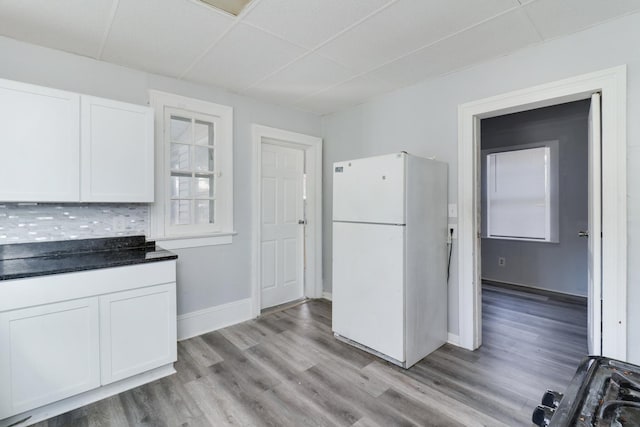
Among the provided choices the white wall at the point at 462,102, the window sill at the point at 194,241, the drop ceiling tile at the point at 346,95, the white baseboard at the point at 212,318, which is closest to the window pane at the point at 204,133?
the window sill at the point at 194,241

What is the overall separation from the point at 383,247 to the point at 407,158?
28.3 inches

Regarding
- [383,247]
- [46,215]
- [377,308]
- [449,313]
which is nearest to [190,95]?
[46,215]

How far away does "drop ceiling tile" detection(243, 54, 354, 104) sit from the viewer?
253 centimetres

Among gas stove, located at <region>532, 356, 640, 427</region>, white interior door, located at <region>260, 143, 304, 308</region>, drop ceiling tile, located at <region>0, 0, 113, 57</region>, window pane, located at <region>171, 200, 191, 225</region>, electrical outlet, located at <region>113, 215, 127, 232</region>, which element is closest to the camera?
gas stove, located at <region>532, 356, 640, 427</region>

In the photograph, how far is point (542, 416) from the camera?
0.70 metres

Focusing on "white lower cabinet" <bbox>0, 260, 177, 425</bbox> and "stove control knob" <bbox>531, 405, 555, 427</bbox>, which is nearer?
"stove control knob" <bbox>531, 405, 555, 427</bbox>

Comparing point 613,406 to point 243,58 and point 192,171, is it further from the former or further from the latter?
point 192,171

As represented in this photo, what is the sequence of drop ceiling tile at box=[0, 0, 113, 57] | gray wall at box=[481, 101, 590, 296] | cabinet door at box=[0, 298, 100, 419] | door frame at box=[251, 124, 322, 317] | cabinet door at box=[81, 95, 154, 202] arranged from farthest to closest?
gray wall at box=[481, 101, 590, 296], door frame at box=[251, 124, 322, 317], cabinet door at box=[81, 95, 154, 202], drop ceiling tile at box=[0, 0, 113, 57], cabinet door at box=[0, 298, 100, 419]

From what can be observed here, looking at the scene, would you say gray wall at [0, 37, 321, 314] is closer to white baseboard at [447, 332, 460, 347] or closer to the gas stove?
white baseboard at [447, 332, 460, 347]

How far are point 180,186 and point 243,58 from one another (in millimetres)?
1302

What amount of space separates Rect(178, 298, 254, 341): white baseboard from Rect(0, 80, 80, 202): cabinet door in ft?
4.66

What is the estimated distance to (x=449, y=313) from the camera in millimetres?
2715

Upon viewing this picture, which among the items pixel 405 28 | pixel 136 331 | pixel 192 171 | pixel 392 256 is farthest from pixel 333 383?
pixel 405 28

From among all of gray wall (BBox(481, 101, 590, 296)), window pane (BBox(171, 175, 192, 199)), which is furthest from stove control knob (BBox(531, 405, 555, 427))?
gray wall (BBox(481, 101, 590, 296))
